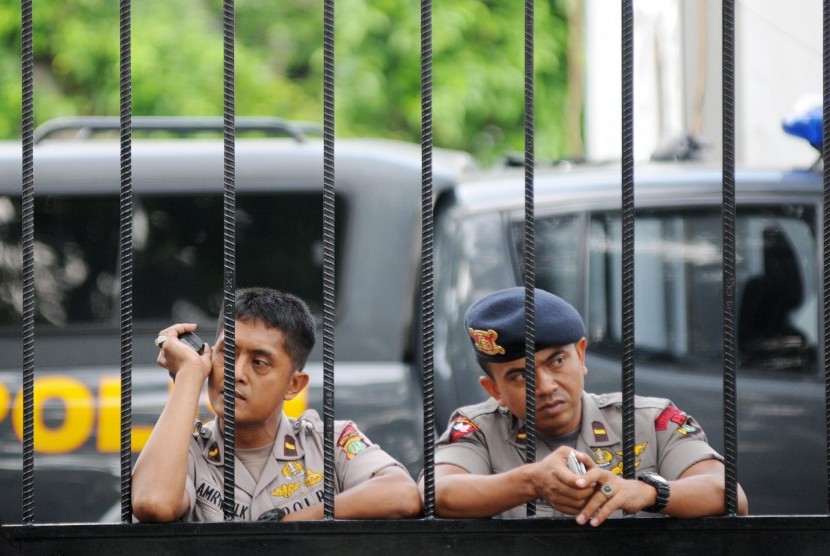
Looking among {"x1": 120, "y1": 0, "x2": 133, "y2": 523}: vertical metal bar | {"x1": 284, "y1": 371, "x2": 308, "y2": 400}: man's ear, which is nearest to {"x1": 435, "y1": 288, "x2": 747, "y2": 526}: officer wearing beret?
{"x1": 284, "y1": 371, "x2": 308, "y2": 400}: man's ear

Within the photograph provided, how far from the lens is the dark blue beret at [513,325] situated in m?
2.36

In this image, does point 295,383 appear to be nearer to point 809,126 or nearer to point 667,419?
point 667,419

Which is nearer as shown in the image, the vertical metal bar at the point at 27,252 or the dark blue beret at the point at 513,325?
the vertical metal bar at the point at 27,252

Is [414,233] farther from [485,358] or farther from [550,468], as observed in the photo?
[550,468]

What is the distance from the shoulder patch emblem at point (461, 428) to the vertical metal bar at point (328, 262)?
38cm

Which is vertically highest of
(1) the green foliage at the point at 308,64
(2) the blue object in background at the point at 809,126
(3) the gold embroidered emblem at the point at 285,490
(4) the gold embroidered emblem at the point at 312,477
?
(1) the green foliage at the point at 308,64

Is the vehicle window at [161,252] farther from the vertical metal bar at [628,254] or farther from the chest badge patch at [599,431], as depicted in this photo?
the vertical metal bar at [628,254]

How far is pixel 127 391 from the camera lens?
2072 millimetres

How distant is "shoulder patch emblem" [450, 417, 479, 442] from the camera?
2.39 m

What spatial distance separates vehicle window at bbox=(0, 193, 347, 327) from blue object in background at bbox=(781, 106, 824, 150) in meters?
1.41

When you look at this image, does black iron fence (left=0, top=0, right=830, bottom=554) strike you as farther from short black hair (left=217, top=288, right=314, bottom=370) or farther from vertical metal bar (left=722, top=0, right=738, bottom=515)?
short black hair (left=217, top=288, right=314, bottom=370)

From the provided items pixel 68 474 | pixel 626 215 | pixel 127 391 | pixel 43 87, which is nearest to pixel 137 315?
pixel 68 474

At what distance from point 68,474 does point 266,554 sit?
189 centimetres

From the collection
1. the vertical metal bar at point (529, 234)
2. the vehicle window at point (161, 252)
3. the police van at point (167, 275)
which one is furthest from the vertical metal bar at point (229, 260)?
the vehicle window at point (161, 252)
